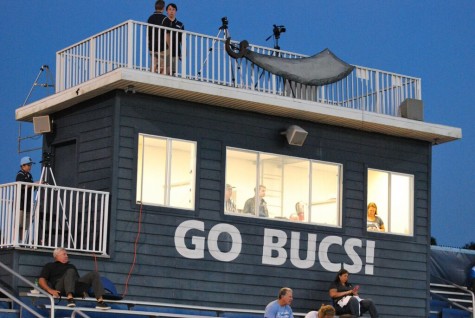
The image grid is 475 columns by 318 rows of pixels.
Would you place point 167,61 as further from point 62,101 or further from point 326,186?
point 326,186

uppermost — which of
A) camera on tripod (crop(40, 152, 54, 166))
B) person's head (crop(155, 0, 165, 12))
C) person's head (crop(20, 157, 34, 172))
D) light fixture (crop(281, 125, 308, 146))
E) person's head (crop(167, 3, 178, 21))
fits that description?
person's head (crop(155, 0, 165, 12))

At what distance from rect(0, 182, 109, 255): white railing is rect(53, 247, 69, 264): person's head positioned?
494 millimetres

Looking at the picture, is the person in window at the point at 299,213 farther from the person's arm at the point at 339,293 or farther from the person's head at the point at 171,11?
the person's head at the point at 171,11

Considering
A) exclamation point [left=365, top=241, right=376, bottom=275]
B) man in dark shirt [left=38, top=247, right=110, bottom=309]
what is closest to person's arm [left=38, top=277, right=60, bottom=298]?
man in dark shirt [left=38, top=247, right=110, bottom=309]

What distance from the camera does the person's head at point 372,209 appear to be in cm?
2348

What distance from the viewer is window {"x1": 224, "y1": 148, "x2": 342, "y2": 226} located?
71.1ft

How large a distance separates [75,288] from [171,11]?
5706 mm

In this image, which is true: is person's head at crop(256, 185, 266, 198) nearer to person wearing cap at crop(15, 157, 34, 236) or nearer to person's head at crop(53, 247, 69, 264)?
person wearing cap at crop(15, 157, 34, 236)

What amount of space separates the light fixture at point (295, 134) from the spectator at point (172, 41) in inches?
103

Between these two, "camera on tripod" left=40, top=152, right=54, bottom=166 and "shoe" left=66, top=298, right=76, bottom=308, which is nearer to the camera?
"shoe" left=66, top=298, right=76, bottom=308

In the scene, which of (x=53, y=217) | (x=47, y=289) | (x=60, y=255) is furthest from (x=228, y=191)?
(x=47, y=289)

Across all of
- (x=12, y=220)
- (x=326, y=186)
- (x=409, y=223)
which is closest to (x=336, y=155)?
(x=326, y=186)

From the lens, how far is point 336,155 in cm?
2297

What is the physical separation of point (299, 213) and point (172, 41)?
14.0 ft
